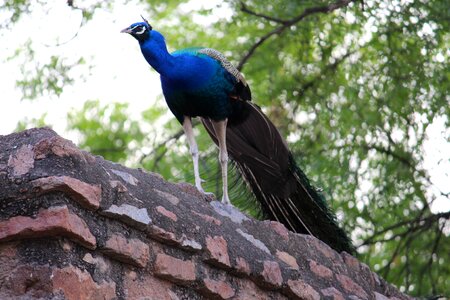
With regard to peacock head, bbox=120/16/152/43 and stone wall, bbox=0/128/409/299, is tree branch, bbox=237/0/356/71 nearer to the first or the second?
peacock head, bbox=120/16/152/43

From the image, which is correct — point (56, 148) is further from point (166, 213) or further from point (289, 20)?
point (289, 20)

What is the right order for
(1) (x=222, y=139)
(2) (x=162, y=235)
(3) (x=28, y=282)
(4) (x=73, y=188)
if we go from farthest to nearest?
(1) (x=222, y=139)
(2) (x=162, y=235)
(4) (x=73, y=188)
(3) (x=28, y=282)

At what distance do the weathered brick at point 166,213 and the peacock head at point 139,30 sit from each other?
1497 mm

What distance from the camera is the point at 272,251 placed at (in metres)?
3.72

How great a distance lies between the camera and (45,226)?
8.34ft

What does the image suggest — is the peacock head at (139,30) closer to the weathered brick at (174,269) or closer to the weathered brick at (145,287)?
the weathered brick at (174,269)

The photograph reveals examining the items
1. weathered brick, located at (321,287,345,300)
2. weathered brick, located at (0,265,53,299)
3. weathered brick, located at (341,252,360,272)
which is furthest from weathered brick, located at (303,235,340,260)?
weathered brick, located at (0,265,53,299)

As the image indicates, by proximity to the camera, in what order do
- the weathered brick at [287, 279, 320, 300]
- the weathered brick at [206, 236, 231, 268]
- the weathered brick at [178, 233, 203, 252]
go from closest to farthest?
the weathered brick at [178, 233, 203, 252], the weathered brick at [206, 236, 231, 268], the weathered brick at [287, 279, 320, 300]

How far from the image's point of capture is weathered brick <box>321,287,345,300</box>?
3850mm

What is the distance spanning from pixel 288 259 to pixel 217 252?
2.14 feet

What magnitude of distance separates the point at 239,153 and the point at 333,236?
2.39 feet

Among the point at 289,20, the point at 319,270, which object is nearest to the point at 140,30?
the point at 319,270

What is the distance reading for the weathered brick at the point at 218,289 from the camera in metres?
3.12

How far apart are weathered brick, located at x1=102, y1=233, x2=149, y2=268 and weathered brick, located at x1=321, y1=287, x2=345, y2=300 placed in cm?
122
